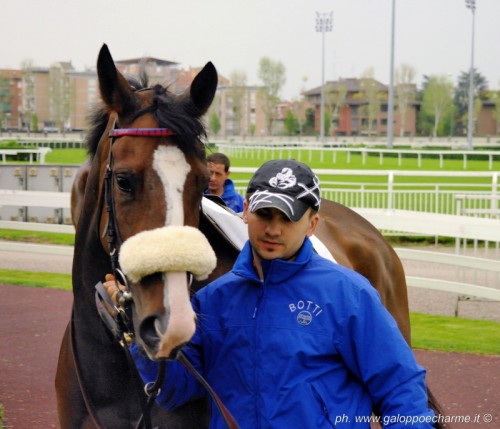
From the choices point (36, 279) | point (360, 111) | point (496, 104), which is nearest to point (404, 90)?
point (360, 111)

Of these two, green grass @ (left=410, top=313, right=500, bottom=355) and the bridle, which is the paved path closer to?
green grass @ (left=410, top=313, right=500, bottom=355)

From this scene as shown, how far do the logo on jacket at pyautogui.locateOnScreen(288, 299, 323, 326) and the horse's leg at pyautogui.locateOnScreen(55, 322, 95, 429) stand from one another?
1.01m

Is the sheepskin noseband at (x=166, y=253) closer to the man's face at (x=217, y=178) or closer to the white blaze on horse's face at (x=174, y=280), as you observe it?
the white blaze on horse's face at (x=174, y=280)

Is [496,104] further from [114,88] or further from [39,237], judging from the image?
[114,88]

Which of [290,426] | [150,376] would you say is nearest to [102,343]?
[150,376]

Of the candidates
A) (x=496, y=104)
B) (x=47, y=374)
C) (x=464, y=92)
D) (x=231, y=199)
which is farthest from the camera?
(x=464, y=92)

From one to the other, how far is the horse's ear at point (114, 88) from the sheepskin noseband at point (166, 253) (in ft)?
1.73

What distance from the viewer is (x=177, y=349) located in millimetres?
1984

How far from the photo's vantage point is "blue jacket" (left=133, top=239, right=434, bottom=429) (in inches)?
75.4

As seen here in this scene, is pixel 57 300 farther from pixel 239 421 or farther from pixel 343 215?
pixel 239 421

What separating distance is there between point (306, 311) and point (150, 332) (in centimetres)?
42

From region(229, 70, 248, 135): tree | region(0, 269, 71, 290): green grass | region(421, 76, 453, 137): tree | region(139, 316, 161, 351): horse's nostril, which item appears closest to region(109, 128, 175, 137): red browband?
region(139, 316, 161, 351): horse's nostril

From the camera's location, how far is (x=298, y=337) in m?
1.97

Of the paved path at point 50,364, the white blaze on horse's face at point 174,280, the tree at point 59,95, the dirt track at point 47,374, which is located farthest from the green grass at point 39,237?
the tree at point 59,95
